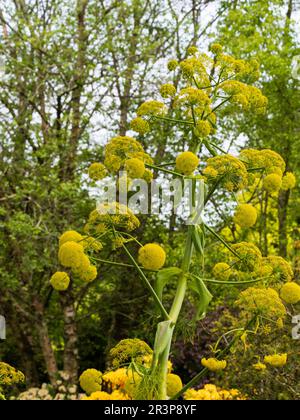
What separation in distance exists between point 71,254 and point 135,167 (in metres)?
0.33

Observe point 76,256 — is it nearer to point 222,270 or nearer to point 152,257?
point 152,257

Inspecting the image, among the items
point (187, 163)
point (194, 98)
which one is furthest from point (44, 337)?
point (187, 163)

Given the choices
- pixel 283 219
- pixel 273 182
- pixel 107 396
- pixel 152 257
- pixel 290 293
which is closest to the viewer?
pixel 152 257

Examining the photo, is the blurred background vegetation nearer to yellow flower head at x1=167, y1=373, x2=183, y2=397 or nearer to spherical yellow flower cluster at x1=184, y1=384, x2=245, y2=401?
spherical yellow flower cluster at x1=184, y1=384, x2=245, y2=401

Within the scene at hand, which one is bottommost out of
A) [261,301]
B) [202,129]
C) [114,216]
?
[261,301]

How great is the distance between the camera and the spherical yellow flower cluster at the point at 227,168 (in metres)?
1.79

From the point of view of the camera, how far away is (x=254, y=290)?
1786 mm

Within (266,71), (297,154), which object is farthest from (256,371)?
(266,71)

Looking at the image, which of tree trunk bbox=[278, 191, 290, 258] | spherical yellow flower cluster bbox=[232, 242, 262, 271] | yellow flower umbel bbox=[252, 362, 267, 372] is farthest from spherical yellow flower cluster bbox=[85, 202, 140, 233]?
tree trunk bbox=[278, 191, 290, 258]

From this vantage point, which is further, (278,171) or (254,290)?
(278,171)

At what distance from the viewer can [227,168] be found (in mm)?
1802

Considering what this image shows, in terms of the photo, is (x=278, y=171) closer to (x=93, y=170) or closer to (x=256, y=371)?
(x=93, y=170)

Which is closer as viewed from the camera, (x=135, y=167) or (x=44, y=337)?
(x=135, y=167)
